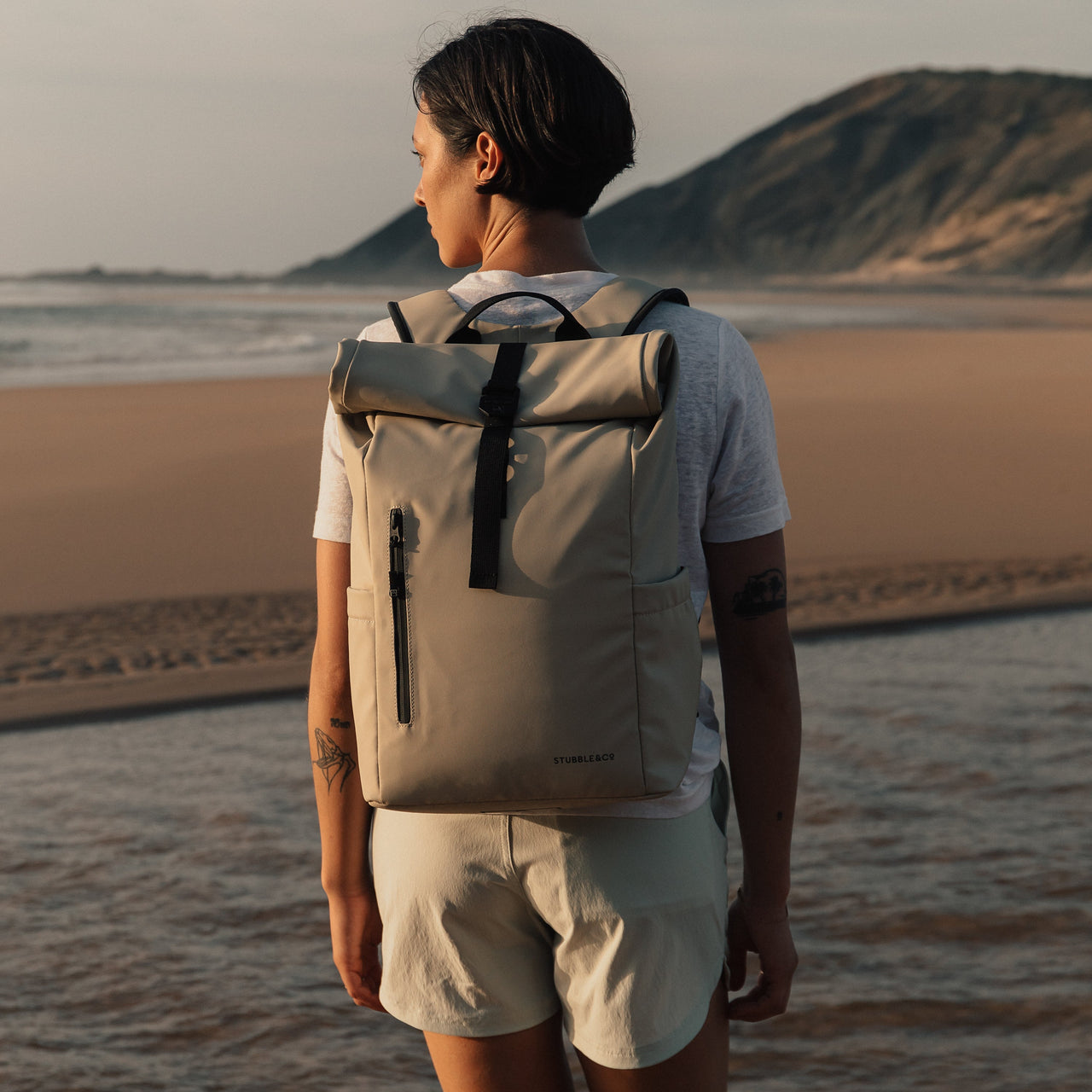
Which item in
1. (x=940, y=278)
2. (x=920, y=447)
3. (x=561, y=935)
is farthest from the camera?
(x=940, y=278)

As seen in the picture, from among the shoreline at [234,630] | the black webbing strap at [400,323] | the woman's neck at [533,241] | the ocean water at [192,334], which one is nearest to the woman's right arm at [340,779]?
the black webbing strap at [400,323]

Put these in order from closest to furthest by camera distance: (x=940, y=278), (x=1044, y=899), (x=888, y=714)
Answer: (x=1044, y=899) < (x=888, y=714) < (x=940, y=278)

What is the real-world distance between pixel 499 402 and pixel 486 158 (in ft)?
1.09

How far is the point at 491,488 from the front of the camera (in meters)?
1.26

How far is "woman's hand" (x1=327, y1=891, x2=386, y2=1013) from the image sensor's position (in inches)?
61.9

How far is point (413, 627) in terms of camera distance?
4.26 feet

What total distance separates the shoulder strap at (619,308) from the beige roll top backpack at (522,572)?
1.9 inches

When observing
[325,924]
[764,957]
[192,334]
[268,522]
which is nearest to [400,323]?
[764,957]

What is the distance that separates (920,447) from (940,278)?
95.5 meters

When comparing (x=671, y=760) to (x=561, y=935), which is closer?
(x=671, y=760)

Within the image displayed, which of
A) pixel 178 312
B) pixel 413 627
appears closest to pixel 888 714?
pixel 413 627

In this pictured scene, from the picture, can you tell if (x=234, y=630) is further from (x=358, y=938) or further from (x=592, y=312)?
(x=592, y=312)

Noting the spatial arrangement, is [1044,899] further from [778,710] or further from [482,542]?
[482,542]

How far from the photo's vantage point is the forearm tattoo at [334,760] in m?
1.52
